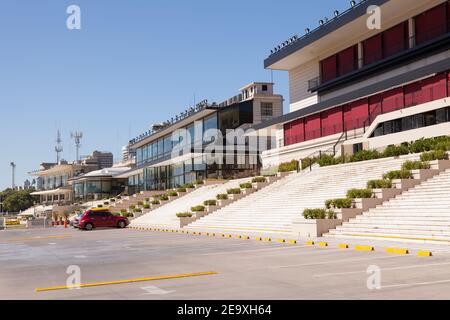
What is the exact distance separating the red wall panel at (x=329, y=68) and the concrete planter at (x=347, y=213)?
105 ft

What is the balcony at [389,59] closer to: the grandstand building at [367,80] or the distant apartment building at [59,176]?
the grandstand building at [367,80]

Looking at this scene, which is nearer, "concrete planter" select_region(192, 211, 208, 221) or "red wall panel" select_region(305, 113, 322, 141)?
"concrete planter" select_region(192, 211, 208, 221)

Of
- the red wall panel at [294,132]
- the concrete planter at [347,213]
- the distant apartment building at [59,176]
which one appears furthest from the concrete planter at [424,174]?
the distant apartment building at [59,176]

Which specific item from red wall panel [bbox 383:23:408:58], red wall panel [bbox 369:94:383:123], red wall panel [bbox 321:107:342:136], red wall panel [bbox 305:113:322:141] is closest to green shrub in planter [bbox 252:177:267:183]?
red wall panel [bbox 369:94:383:123]

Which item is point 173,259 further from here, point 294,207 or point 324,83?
point 324,83

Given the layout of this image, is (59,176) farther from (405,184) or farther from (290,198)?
(405,184)

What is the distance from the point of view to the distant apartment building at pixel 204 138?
59156 millimetres

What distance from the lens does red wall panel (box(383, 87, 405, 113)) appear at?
3953 centimetres

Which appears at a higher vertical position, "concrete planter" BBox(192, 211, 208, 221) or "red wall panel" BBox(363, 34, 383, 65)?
"red wall panel" BBox(363, 34, 383, 65)

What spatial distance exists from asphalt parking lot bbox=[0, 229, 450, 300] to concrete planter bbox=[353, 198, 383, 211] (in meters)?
5.69

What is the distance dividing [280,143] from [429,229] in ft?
129

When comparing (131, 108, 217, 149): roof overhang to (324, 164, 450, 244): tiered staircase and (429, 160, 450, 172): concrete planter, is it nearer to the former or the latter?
(429, 160, 450, 172): concrete planter

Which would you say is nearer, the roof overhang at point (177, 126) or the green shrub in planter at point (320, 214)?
the green shrub in planter at point (320, 214)
